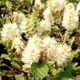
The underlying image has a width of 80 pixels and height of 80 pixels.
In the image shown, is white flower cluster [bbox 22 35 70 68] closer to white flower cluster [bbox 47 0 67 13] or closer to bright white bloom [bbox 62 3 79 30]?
bright white bloom [bbox 62 3 79 30]

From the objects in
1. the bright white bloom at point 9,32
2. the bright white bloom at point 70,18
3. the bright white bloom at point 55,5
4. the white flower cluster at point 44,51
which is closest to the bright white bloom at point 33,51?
the white flower cluster at point 44,51

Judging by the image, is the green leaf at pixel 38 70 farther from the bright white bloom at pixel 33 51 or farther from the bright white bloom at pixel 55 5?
the bright white bloom at pixel 55 5

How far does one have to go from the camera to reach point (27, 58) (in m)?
1.96

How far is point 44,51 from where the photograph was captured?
74.5 inches

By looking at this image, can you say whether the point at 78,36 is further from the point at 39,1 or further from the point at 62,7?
the point at 39,1

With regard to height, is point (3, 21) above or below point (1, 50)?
above

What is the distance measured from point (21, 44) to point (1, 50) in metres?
0.47

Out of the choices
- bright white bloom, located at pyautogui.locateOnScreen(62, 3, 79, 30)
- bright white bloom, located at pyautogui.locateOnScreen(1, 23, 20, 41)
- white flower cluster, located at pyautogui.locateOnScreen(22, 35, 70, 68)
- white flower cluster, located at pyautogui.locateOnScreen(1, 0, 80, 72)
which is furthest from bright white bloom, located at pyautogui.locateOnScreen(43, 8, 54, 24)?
white flower cluster, located at pyautogui.locateOnScreen(22, 35, 70, 68)

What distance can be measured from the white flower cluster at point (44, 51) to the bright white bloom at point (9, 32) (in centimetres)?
22

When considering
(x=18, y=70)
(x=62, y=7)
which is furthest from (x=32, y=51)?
(x=62, y=7)

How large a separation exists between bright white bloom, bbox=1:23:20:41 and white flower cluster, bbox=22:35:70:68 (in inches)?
8.7

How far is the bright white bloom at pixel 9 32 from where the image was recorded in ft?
7.04

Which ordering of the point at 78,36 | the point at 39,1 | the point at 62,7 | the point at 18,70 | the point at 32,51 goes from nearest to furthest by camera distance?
1. the point at 32,51
2. the point at 18,70
3. the point at 62,7
4. the point at 78,36
5. the point at 39,1

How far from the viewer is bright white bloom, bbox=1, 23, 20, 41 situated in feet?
7.04
